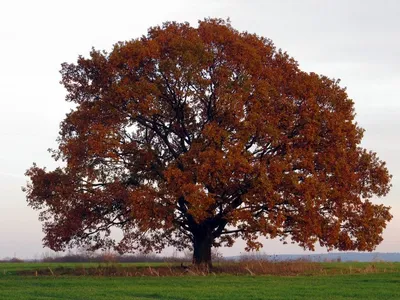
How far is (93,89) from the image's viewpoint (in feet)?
124

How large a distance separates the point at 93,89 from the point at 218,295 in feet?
57.7

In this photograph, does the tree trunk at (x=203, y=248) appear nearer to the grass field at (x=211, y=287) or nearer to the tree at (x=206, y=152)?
the tree at (x=206, y=152)

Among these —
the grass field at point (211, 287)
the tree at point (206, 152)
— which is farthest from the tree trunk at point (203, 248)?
the grass field at point (211, 287)

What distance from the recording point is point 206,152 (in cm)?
3328

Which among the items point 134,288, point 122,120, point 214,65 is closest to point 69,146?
point 122,120

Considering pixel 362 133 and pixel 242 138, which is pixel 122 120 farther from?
pixel 362 133

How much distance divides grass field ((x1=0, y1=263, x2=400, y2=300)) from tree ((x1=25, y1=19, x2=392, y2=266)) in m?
3.39

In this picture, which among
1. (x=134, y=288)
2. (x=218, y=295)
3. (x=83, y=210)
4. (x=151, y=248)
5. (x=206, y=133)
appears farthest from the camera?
(x=151, y=248)

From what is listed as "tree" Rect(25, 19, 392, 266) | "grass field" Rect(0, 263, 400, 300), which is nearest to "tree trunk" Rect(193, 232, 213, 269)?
"tree" Rect(25, 19, 392, 266)

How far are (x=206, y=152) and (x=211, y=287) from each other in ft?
27.3

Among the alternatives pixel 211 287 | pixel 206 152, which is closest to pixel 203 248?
pixel 206 152

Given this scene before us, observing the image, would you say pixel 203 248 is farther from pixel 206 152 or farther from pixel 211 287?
pixel 211 287

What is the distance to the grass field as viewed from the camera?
2356 centimetres

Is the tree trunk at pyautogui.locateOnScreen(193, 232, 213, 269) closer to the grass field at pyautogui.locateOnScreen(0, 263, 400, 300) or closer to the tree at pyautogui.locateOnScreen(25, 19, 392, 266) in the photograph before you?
the tree at pyautogui.locateOnScreen(25, 19, 392, 266)
